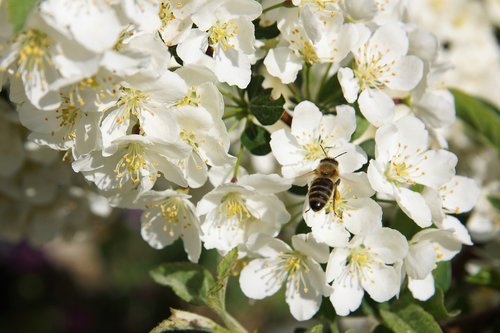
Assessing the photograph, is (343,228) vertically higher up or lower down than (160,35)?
lower down

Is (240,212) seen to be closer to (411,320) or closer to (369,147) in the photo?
(369,147)

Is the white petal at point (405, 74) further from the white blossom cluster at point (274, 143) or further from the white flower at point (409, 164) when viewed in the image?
the white flower at point (409, 164)

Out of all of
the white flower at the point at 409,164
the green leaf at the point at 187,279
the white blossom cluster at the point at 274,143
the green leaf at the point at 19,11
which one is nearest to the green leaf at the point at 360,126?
the white blossom cluster at the point at 274,143

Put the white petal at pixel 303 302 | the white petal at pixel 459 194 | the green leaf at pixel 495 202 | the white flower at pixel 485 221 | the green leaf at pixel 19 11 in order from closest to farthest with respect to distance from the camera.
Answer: the green leaf at pixel 19 11 < the white petal at pixel 303 302 < the white petal at pixel 459 194 < the green leaf at pixel 495 202 < the white flower at pixel 485 221

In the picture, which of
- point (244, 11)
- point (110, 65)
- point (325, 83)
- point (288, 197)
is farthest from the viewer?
point (288, 197)

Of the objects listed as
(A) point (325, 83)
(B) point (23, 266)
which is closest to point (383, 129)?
(A) point (325, 83)

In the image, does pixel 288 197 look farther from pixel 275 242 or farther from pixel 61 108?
pixel 61 108
